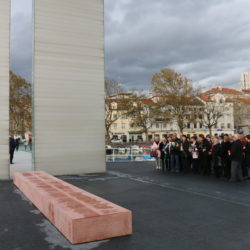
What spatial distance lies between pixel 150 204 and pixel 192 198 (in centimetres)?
139

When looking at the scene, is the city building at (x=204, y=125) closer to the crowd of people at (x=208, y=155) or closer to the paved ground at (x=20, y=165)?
the paved ground at (x=20, y=165)

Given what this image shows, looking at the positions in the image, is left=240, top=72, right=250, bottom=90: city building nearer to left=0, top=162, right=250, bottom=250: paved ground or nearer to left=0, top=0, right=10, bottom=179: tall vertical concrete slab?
left=0, top=0, right=10, bottom=179: tall vertical concrete slab

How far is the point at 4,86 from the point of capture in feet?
42.3

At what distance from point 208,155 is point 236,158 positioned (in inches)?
85.9

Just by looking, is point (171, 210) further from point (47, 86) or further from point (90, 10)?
point (90, 10)

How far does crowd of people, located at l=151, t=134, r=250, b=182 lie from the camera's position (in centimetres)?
1125

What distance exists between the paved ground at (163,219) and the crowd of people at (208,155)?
1.38 metres

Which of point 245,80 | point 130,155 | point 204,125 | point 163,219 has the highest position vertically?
point 245,80

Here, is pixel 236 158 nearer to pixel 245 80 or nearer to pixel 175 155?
pixel 175 155

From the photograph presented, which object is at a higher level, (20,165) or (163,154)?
(163,154)

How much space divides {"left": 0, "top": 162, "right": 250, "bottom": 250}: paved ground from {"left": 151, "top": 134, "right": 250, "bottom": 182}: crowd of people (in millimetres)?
1375

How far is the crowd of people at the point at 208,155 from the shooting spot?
36.9 ft

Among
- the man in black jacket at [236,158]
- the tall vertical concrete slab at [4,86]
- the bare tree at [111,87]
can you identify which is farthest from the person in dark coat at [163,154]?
the bare tree at [111,87]

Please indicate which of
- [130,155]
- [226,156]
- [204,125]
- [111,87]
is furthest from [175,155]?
[204,125]
